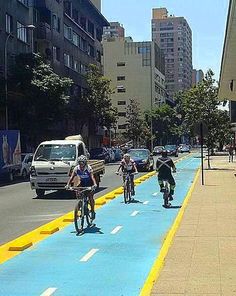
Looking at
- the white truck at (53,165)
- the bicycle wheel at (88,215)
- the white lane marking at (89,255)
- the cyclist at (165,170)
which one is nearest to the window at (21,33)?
the white truck at (53,165)

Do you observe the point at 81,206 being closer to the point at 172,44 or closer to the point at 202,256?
the point at 202,256

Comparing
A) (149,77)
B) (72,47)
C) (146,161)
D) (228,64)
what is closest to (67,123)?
(72,47)

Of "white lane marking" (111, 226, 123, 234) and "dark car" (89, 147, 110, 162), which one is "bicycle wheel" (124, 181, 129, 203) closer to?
"white lane marking" (111, 226, 123, 234)

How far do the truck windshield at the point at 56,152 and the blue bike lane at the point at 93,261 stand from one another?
6545 mm

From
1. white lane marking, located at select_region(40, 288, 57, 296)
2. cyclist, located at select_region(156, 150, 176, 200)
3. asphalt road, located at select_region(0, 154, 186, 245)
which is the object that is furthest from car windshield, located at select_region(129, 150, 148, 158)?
white lane marking, located at select_region(40, 288, 57, 296)

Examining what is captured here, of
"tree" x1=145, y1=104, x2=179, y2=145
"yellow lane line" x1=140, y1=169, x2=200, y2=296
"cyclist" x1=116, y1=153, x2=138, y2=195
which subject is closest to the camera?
"yellow lane line" x1=140, y1=169, x2=200, y2=296

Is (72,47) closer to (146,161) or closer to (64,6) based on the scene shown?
(64,6)

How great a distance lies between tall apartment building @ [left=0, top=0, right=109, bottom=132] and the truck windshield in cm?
2176

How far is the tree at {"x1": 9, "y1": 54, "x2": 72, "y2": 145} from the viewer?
4012cm

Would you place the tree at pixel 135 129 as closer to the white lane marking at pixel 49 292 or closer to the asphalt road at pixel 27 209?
the asphalt road at pixel 27 209

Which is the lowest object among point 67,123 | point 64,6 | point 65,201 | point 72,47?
point 65,201

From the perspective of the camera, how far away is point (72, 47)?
65.8 metres

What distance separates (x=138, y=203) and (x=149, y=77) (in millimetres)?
110818

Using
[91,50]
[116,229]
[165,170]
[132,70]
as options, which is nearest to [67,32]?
[91,50]
